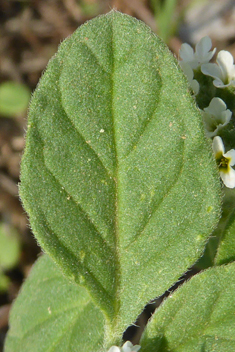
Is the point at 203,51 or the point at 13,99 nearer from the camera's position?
the point at 203,51

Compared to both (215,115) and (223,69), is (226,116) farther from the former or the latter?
(223,69)

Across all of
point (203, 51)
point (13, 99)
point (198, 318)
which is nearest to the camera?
point (198, 318)

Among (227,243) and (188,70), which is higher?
(188,70)

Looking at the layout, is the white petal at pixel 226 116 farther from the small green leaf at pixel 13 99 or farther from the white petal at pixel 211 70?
the small green leaf at pixel 13 99

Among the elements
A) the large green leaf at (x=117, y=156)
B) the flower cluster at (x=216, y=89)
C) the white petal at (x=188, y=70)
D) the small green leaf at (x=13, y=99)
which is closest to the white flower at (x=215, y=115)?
the flower cluster at (x=216, y=89)

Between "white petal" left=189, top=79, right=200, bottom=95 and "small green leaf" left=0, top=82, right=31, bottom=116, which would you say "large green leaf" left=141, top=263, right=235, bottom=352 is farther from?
"small green leaf" left=0, top=82, right=31, bottom=116

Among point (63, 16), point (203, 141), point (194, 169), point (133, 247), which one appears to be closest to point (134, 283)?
point (133, 247)

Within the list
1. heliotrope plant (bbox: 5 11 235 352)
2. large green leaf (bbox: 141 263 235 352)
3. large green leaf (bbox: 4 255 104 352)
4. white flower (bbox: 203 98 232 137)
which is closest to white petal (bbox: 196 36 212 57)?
white flower (bbox: 203 98 232 137)

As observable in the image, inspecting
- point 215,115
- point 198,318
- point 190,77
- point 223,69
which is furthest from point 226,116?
point 198,318
